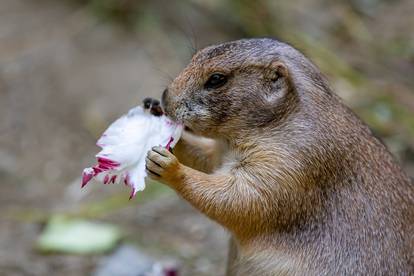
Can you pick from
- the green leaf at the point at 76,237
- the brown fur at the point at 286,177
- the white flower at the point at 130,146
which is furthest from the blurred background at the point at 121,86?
the brown fur at the point at 286,177

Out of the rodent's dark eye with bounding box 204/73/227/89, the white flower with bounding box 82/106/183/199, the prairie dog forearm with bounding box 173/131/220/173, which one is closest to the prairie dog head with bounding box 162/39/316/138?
the rodent's dark eye with bounding box 204/73/227/89

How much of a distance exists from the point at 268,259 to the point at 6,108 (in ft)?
13.8

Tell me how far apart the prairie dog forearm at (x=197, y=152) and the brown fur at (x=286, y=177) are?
260 mm

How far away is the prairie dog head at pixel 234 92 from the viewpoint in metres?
4.11

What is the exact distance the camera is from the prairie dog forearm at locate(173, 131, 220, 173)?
445 centimetres

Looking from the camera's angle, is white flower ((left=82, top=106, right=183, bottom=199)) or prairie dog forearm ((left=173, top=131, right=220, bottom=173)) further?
prairie dog forearm ((left=173, top=131, right=220, bottom=173))

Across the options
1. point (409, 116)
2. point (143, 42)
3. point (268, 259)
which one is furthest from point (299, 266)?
point (143, 42)

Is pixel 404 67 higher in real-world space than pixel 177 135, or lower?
higher

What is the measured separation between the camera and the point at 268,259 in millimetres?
4098

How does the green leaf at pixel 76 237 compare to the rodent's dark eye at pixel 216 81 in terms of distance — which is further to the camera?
the green leaf at pixel 76 237

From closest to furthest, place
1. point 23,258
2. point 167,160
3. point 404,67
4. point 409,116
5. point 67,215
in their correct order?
point 167,160
point 23,258
point 67,215
point 409,116
point 404,67

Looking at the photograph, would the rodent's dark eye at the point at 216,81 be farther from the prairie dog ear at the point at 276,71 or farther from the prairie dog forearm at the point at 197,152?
the prairie dog forearm at the point at 197,152

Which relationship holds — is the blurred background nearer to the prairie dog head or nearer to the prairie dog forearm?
the prairie dog forearm

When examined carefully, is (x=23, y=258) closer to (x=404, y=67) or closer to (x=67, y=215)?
(x=67, y=215)
